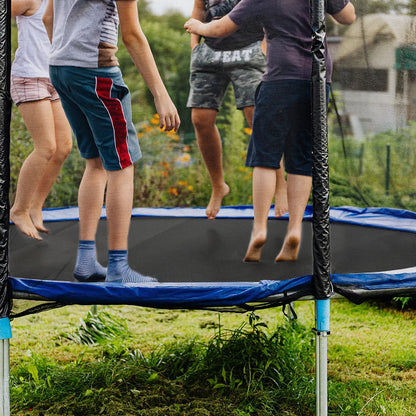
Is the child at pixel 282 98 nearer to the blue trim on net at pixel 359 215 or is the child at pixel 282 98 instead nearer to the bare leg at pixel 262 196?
the bare leg at pixel 262 196

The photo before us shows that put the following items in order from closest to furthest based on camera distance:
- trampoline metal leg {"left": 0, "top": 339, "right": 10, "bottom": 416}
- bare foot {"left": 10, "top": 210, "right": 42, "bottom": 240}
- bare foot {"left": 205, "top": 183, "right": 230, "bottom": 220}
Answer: trampoline metal leg {"left": 0, "top": 339, "right": 10, "bottom": 416}
bare foot {"left": 10, "top": 210, "right": 42, "bottom": 240}
bare foot {"left": 205, "top": 183, "right": 230, "bottom": 220}

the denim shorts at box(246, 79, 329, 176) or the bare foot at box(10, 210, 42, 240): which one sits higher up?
the denim shorts at box(246, 79, 329, 176)

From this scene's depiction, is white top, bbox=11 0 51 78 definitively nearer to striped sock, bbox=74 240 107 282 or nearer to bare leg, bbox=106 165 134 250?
bare leg, bbox=106 165 134 250

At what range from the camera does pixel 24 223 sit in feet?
7.44

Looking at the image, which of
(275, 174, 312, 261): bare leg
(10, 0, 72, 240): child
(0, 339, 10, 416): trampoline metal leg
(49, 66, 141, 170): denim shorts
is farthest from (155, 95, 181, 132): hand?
(0, 339, 10, 416): trampoline metal leg

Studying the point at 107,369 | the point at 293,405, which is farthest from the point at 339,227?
the point at 107,369

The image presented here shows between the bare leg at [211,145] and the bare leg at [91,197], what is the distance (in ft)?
1.44

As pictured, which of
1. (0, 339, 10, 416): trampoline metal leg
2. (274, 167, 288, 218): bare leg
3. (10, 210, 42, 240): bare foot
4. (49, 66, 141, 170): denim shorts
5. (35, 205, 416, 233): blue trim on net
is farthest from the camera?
(35, 205, 416, 233): blue trim on net

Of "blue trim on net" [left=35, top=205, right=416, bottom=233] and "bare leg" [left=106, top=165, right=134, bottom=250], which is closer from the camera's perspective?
"bare leg" [left=106, top=165, right=134, bottom=250]

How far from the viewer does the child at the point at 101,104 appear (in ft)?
6.16

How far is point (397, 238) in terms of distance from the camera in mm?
2713

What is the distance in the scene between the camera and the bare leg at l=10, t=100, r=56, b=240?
6.81 feet

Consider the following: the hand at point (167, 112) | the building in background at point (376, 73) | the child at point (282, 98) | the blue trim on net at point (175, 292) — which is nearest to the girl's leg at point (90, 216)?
the blue trim on net at point (175, 292)

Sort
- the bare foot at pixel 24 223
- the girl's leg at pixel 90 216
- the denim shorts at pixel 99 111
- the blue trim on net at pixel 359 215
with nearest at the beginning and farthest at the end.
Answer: the denim shorts at pixel 99 111
the girl's leg at pixel 90 216
the bare foot at pixel 24 223
the blue trim on net at pixel 359 215
